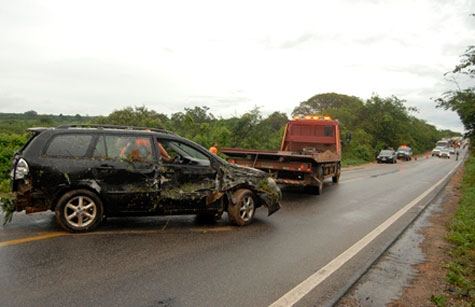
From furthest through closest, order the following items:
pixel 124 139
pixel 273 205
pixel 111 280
→ 1. pixel 273 205
2. pixel 124 139
3. pixel 111 280

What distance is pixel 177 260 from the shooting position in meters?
4.64

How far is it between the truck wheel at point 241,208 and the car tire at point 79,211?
2238mm

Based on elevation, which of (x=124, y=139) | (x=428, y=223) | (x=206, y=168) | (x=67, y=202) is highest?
(x=124, y=139)

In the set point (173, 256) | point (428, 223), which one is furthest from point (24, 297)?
point (428, 223)

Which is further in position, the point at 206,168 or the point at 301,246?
the point at 206,168

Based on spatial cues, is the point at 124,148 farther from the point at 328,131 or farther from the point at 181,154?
the point at 328,131

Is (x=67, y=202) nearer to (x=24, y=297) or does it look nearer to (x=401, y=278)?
(x=24, y=297)

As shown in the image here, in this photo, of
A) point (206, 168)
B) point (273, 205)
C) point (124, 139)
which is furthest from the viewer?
point (273, 205)

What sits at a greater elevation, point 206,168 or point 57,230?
point 206,168

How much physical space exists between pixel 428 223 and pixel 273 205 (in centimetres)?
377

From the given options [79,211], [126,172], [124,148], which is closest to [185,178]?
[126,172]

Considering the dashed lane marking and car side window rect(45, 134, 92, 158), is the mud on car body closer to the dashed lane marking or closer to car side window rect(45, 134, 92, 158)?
car side window rect(45, 134, 92, 158)

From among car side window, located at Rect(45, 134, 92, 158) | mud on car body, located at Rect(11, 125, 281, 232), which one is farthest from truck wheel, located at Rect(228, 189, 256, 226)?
car side window, located at Rect(45, 134, 92, 158)

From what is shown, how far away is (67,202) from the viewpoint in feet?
17.9
